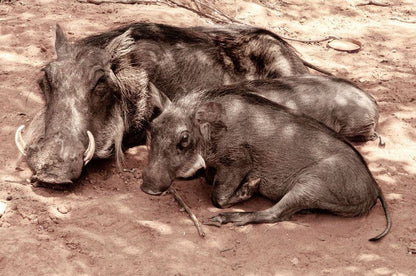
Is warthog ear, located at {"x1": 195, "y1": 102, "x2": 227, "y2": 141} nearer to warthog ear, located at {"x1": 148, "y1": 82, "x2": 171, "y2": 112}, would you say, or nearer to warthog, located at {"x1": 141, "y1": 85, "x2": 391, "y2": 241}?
warthog, located at {"x1": 141, "y1": 85, "x2": 391, "y2": 241}

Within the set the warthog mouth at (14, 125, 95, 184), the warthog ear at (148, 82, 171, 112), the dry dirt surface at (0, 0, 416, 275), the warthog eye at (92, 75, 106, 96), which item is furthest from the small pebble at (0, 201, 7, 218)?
the warthog ear at (148, 82, 171, 112)

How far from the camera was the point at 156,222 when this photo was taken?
3812mm

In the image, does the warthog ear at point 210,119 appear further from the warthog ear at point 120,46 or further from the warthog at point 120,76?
the warthog ear at point 120,46

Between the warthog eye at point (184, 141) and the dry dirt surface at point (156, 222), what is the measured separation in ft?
1.36

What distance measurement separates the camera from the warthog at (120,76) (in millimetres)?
4133

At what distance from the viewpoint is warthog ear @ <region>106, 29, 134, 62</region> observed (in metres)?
4.59

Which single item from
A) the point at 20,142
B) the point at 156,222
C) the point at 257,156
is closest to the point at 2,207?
the point at 20,142

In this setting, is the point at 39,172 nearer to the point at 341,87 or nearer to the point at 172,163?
the point at 172,163

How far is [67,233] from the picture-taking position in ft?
11.6

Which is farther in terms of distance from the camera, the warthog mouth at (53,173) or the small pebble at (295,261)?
the warthog mouth at (53,173)

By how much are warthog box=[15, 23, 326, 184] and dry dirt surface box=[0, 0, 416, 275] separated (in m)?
0.22

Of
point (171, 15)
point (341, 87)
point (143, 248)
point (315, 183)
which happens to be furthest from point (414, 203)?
point (171, 15)

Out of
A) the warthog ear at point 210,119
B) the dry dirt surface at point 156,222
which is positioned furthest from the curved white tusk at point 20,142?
the warthog ear at point 210,119

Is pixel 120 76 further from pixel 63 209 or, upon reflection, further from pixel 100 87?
pixel 63 209
